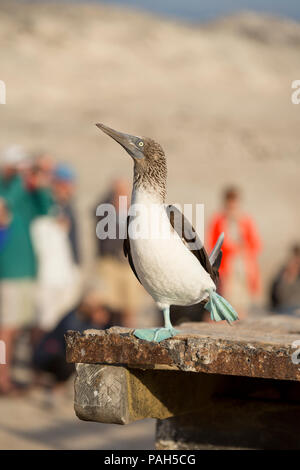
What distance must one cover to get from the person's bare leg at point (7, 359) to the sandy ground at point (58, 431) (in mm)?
207

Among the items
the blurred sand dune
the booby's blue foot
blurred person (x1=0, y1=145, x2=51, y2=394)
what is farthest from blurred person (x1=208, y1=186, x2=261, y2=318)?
the booby's blue foot

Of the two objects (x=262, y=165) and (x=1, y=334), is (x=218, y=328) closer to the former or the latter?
(x=1, y=334)

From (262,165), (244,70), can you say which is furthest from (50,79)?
(262,165)

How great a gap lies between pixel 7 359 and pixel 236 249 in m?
2.41

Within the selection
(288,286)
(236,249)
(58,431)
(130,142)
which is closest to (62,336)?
(58,431)

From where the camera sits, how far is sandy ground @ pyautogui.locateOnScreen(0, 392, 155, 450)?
5.50 meters

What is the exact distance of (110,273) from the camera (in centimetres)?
806

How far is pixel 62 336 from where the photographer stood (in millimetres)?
7035

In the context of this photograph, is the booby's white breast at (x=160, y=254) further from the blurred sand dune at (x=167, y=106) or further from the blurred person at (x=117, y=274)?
the blurred sand dune at (x=167, y=106)

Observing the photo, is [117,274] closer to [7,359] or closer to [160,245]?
[7,359]

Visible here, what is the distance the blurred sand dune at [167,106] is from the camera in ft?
70.8

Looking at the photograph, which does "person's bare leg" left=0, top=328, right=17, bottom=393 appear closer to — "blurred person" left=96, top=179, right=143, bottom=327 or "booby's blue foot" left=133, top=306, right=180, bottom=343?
"blurred person" left=96, top=179, right=143, bottom=327

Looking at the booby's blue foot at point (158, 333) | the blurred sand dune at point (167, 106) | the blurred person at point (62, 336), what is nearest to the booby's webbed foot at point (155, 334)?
the booby's blue foot at point (158, 333)
